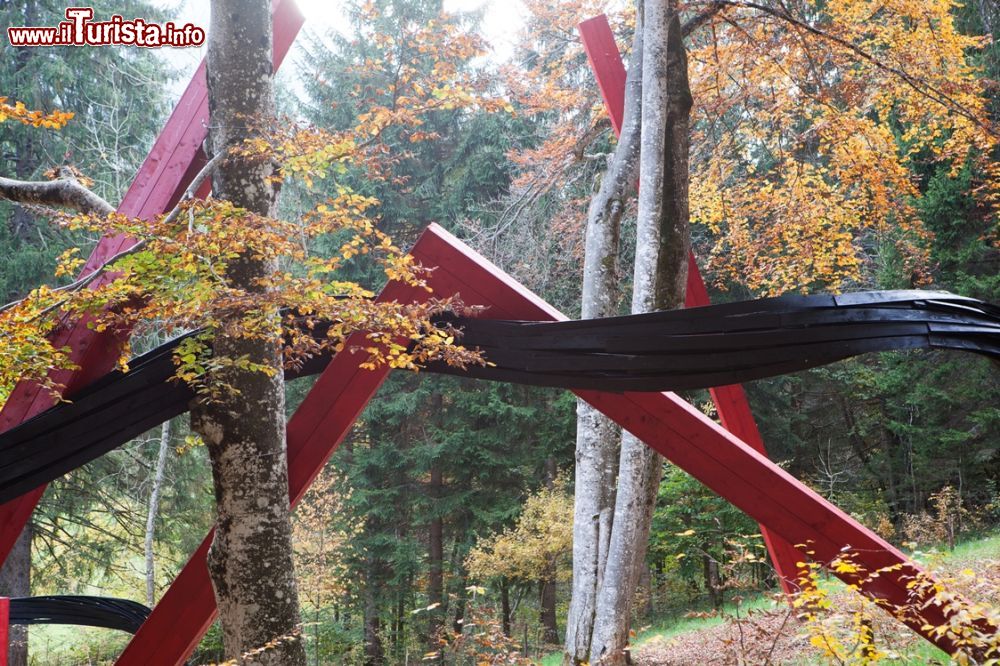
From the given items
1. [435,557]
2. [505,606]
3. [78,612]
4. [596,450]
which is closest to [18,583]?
[78,612]

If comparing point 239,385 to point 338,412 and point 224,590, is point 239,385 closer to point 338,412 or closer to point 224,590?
point 338,412

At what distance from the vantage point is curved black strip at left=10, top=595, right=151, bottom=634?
505cm

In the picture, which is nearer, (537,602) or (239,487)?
Result: (239,487)

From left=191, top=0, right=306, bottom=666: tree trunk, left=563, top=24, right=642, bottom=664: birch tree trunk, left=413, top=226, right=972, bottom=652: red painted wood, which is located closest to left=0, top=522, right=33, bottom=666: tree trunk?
left=563, top=24, right=642, bottom=664: birch tree trunk

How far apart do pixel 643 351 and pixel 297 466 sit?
1.63m

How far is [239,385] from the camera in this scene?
10.0 feet

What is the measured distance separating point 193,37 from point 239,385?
9.15 feet

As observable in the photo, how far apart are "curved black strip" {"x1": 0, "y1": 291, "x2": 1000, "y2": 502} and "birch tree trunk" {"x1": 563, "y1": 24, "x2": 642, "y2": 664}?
255cm

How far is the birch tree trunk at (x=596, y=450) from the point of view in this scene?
17.7 ft

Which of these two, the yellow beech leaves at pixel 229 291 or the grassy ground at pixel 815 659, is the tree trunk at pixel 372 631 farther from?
the yellow beech leaves at pixel 229 291

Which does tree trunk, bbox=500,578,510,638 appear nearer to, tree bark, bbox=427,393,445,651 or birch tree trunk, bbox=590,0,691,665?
tree bark, bbox=427,393,445,651

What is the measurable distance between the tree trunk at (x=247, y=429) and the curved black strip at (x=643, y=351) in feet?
1.47

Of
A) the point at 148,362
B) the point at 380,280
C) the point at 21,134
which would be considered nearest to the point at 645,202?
the point at 148,362

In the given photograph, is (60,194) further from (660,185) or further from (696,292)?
(696,292)
